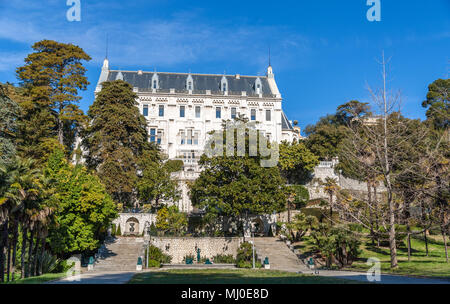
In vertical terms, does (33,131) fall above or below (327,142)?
below

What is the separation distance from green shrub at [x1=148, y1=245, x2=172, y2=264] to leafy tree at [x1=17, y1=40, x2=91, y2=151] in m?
15.6

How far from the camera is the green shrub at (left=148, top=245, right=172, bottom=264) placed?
108 feet

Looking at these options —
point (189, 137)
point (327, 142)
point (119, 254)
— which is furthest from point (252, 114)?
point (119, 254)

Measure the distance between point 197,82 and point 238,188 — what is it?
112 ft

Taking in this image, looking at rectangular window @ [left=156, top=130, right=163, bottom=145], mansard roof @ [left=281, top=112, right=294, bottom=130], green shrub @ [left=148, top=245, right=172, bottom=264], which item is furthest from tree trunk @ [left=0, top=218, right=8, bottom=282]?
mansard roof @ [left=281, top=112, right=294, bottom=130]

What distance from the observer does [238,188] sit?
36.3 metres

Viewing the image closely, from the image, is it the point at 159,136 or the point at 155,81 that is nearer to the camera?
the point at 159,136

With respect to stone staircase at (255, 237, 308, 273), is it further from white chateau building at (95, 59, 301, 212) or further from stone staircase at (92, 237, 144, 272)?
white chateau building at (95, 59, 301, 212)

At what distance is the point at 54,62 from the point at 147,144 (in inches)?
501

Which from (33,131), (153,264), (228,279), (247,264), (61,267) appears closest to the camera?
(228,279)

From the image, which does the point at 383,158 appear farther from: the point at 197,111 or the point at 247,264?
the point at 197,111

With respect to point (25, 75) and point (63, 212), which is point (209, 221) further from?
point (25, 75)

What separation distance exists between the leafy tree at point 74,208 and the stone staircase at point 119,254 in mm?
1877

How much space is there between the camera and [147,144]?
44.8 metres
